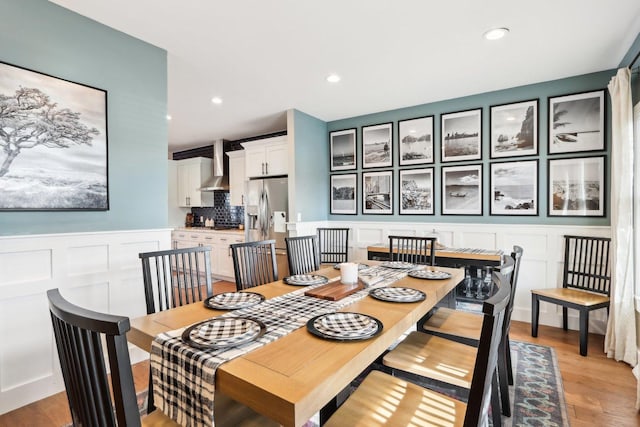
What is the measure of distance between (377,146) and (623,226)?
2710 mm

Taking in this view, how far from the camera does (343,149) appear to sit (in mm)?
4734

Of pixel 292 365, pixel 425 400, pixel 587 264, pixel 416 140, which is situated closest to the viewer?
pixel 292 365

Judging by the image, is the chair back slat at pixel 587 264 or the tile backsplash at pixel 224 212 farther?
the tile backsplash at pixel 224 212

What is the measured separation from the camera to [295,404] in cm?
76

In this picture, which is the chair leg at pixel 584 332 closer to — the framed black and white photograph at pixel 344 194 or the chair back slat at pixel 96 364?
the framed black and white photograph at pixel 344 194

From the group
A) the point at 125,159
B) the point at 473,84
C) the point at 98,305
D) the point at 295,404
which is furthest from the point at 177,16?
the point at 473,84

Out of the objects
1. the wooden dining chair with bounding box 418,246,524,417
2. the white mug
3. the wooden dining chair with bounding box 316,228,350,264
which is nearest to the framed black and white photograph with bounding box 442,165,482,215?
the wooden dining chair with bounding box 316,228,350,264

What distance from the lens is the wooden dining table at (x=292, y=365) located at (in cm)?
80

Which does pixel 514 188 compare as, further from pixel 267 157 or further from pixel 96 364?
pixel 96 364

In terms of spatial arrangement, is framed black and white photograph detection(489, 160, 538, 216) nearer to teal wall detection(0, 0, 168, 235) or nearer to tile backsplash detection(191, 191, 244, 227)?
teal wall detection(0, 0, 168, 235)

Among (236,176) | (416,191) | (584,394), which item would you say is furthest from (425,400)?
(236,176)

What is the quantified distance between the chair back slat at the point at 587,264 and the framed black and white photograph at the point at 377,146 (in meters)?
2.23

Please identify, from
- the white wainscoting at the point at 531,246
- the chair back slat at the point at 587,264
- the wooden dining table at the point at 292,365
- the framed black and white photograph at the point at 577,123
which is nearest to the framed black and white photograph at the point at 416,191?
the white wainscoting at the point at 531,246

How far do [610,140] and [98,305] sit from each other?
4.70 m
